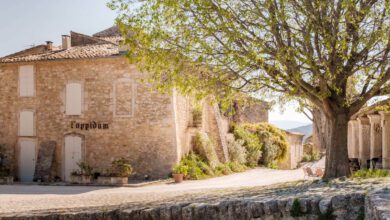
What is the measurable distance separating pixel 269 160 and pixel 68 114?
14289mm

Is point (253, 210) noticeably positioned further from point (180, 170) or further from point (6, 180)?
point (6, 180)

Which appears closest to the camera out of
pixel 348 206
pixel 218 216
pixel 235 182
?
pixel 348 206

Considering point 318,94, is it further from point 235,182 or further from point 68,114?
point 68,114

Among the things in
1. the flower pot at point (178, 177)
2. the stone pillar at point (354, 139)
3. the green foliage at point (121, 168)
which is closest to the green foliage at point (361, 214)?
the flower pot at point (178, 177)

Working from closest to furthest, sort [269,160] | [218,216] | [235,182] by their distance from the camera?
[218,216]
[235,182]
[269,160]

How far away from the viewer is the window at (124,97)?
26266 millimetres

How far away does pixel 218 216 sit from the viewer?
1004cm

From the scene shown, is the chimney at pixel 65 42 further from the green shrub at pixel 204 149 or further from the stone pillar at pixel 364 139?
the stone pillar at pixel 364 139

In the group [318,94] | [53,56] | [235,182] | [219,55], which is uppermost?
[53,56]

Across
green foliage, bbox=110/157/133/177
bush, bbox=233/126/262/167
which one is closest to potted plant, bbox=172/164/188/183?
green foliage, bbox=110/157/133/177

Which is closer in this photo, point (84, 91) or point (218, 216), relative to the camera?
point (218, 216)

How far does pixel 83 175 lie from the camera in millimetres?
25031

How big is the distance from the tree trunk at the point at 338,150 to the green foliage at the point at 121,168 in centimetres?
1061

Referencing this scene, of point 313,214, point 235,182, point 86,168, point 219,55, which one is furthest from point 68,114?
point 313,214
